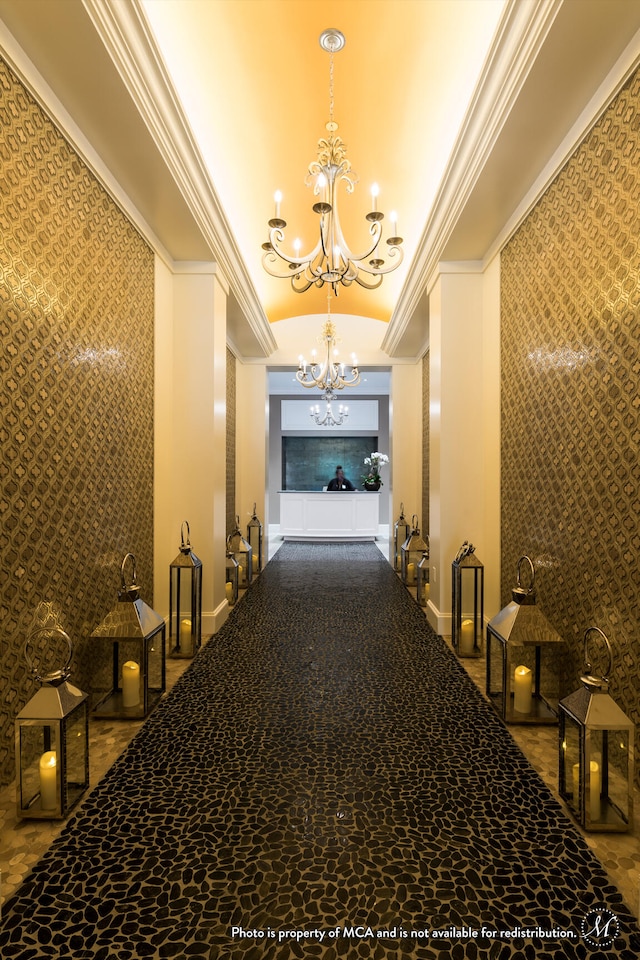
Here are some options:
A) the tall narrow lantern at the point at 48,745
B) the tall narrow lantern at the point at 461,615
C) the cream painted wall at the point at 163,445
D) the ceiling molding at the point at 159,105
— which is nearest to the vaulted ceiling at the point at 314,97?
the ceiling molding at the point at 159,105

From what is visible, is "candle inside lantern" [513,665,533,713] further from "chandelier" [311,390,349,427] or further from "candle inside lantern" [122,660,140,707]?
"chandelier" [311,390,349,427]

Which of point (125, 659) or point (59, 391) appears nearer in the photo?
point (59, 391)

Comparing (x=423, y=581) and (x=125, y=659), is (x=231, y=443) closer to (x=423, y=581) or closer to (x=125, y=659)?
(x=423, y=581)

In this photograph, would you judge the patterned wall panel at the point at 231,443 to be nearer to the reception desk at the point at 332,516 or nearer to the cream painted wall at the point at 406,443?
the cream painted wall at the point at 406,443

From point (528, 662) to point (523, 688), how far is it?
0.14 meters

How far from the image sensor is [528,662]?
250 cm

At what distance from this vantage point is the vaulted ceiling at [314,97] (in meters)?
1.97

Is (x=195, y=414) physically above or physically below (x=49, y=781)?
above

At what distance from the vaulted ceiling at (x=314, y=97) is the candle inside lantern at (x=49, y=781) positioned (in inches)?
107

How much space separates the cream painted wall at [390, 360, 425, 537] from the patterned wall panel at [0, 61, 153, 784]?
444 cm

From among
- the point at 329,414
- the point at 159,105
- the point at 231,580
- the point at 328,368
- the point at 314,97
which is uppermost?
the point at 314,97

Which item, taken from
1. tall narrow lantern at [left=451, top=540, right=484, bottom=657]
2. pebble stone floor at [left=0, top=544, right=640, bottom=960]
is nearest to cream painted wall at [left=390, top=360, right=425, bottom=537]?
tall narrow lantern at [left=451, top=540, right=484, bottom=657]

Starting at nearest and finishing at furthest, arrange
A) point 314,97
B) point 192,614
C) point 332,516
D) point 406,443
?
point 314,97 → point 192,614 → point 406,443 → point 332,516

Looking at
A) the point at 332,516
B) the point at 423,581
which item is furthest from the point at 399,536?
the point at 332,516
